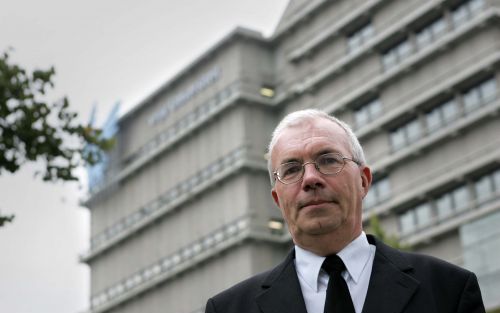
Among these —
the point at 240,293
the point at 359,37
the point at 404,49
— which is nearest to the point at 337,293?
the point at 240,293

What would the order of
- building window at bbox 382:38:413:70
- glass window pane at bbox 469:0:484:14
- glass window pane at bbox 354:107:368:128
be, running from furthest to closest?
glass window pane at bbox 354:107:368:128 → building window at bbox 382:38:413:70 → glass window pane at bbox 469:0:484:14

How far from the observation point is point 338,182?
13.7 ft

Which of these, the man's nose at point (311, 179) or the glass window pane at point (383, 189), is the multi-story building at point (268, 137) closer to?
the glass window pane at point (383, 189)

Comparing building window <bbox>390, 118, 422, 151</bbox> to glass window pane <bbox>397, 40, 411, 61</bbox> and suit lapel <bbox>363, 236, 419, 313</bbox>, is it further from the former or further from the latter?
suit lapel <bbox>363, 236, 419, 313</bbox>

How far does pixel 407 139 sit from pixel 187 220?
2023cm

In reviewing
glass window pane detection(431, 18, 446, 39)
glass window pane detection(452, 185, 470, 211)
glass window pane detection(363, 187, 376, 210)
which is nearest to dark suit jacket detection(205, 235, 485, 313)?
glass window pane detection(452, 185, 470, 211)

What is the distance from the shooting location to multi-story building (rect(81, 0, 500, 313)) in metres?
48.2

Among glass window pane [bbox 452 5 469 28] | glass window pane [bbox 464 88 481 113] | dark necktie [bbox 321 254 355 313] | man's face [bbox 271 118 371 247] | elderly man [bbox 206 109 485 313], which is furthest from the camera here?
glass window pane [bbox 452 5 469 28]

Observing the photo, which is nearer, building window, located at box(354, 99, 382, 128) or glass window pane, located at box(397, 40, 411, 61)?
glass window pane, located at box(397, 40, 411, 61)

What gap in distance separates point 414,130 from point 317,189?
48.8m

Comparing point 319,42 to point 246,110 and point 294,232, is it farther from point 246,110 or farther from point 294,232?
point 294,232

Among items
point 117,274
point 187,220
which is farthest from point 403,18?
point 117,274

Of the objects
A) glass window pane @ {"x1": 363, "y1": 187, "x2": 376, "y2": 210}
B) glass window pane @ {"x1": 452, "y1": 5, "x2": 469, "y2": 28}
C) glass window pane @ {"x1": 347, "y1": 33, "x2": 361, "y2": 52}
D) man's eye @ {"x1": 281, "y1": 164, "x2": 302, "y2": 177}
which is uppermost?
glass window pane @ {"x1": 347, "y1": 33, "x2": 361, "y2": 52}

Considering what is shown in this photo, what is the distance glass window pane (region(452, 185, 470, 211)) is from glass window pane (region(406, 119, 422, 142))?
4276 mm
